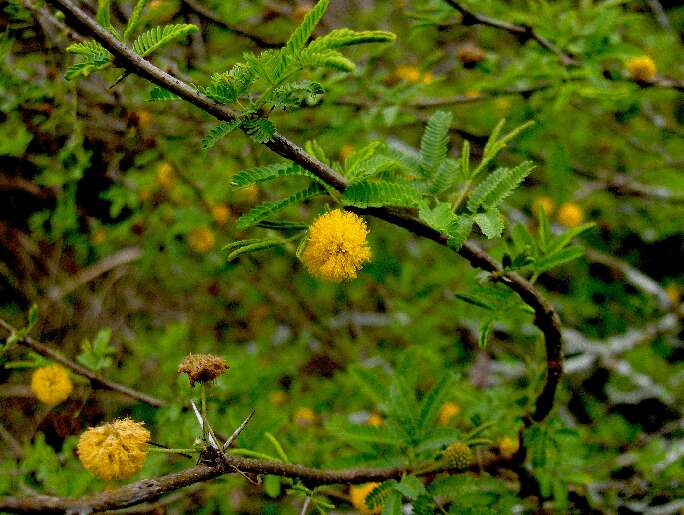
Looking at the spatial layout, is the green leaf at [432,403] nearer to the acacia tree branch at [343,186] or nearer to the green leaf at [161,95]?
the acacia tree branch at [343,186]

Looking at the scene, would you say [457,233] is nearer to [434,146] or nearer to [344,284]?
[434,146]

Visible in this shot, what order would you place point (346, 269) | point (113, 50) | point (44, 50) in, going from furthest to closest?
point (44, 50)
point (346, 269)
point (113, 50)

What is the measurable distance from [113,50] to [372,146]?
0.62 m

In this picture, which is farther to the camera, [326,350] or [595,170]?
[595,170]

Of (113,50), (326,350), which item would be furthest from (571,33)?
(326,350)

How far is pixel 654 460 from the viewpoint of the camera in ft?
8.84

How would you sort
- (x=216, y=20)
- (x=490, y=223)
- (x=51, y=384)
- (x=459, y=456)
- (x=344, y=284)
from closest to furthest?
(x=490, y=223) → (x=459, y=456) → (x=51, y=384) → (x=216, y=20) → (x=344, y=284)

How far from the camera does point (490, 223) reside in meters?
1.28

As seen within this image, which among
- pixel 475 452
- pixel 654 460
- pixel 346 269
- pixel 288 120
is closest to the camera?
pixel 346 269

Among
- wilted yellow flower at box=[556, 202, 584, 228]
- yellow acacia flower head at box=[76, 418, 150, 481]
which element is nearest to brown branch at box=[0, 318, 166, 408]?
yellow acacia flower head at box=[76, 418, 150, 481]

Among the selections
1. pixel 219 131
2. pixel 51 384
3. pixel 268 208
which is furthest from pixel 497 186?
pixel 51 384

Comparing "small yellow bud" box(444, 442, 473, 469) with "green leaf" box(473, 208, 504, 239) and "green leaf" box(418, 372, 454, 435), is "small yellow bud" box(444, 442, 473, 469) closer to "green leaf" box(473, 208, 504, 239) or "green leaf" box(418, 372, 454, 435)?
"green leaf" box(418, 372, 454, 435)

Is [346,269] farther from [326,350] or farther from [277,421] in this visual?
[326,350]

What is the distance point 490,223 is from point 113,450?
966 mm
